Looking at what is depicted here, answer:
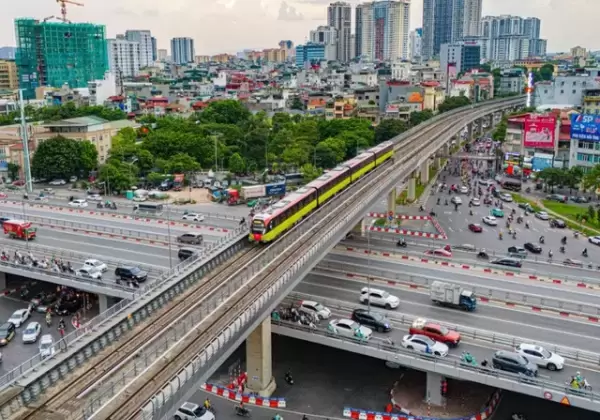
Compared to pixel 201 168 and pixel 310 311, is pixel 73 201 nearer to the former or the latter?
pixel 201 168

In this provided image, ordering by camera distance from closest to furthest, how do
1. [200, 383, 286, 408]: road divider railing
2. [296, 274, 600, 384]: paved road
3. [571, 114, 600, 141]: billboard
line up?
[200, 383, 286, 408]: road divider railing < [296, 274, 600, 384]: paved road < [571, 114, 600, 141]: billboard

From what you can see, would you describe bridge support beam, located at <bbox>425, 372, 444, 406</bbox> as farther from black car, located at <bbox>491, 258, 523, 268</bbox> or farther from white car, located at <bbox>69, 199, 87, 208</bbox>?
white car, located at <bbox>69, 199, 87, 208</bbox>

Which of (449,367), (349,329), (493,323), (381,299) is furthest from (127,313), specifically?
(493,323)

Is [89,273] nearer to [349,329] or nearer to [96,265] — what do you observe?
[96,265]

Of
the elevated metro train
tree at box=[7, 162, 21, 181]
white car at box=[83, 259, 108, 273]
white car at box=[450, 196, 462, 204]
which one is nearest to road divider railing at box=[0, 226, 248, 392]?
the elevated metro train

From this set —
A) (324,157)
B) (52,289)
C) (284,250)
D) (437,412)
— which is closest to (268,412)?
(437,412)

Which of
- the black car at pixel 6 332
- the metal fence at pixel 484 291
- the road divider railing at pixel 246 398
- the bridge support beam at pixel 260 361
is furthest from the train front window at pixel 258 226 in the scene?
the black car at pixel 6 332
